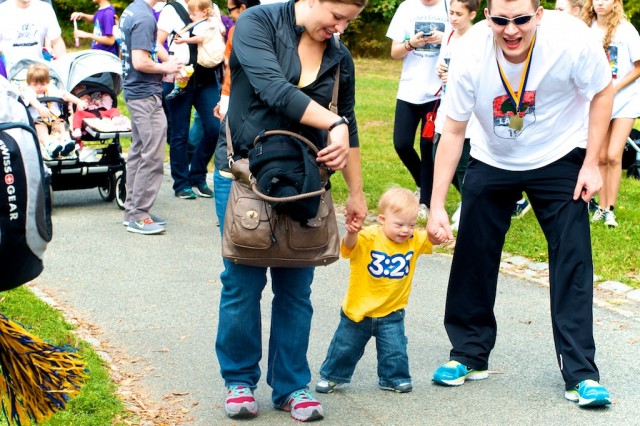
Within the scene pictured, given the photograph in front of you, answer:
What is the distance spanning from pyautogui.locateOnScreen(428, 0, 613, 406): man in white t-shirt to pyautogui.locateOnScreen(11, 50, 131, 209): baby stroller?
16.5ft

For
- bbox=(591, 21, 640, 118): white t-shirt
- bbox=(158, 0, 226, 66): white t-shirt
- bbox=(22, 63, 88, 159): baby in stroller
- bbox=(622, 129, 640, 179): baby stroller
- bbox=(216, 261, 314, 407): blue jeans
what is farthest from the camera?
bbox=(622, 129, 640, 179): baby stroller

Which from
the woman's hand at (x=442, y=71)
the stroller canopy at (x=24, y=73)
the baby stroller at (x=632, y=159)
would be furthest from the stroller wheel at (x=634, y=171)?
the stroller canopy at (x=24, y=73)

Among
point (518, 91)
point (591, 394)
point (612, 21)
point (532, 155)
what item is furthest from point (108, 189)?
point (591, 394)

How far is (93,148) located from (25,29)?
5.17ft

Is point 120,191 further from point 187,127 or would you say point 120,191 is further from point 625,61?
point 625,61

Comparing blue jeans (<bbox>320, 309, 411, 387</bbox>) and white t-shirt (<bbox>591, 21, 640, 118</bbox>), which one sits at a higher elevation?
white t-shirt (<bbox>591, 21, 640, 118</bbox>)

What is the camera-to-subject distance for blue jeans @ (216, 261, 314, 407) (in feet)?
15.2

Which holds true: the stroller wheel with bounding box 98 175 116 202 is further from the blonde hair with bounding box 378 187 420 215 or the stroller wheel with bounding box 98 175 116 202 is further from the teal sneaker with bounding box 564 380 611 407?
the teal sneaker with bounding box 564 380 611 407

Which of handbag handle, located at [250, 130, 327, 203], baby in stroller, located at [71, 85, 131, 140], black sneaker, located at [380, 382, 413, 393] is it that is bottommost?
black sneaker, located at [380, 382, 413, 393]

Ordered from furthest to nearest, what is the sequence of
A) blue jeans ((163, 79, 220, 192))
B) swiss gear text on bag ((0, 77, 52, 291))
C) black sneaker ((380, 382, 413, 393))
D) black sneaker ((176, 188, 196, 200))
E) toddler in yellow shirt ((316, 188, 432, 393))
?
black sneaker ((176, 188, 196, 200)) → blue jeans ((163, 79, 220, 192)) → black sneaker ((380, 382, 413, 393)) → toddler in yellow shirt ((316, 188, 432, 393)) → swiss gear text on bag ((0, 77, 52, 291))

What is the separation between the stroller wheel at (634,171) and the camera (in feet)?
38.2

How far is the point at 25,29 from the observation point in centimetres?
1036

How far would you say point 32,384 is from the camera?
12.1 feet

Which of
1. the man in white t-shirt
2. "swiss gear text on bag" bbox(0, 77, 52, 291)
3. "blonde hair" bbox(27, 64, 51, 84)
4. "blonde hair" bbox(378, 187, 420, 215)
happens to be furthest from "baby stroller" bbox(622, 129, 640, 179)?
"swiss gear text on bag" bbox(0, 77, 52, 291)
